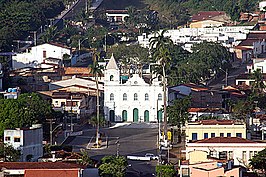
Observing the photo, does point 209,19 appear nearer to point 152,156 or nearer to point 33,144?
point 152,156

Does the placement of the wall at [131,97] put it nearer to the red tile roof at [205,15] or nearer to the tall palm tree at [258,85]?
the tall palm tree at [258,85]

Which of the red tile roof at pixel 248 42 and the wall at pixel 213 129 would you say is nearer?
the wall at pixel 213 129


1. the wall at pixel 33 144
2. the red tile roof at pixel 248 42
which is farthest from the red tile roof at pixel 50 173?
the red tile roof at pixel 248 42

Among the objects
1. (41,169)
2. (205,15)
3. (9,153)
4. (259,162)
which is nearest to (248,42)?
(205,15)

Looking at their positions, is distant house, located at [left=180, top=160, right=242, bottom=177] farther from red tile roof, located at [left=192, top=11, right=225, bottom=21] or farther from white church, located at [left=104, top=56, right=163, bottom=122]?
red tile roof, located at [left=192, top=11, right=225, bottom=21]

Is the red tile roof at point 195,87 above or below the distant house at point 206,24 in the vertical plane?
below

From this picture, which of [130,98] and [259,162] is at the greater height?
[130,98]

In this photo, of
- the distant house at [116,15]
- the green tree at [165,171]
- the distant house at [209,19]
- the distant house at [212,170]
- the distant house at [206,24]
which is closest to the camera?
the distant house at [212,170]
